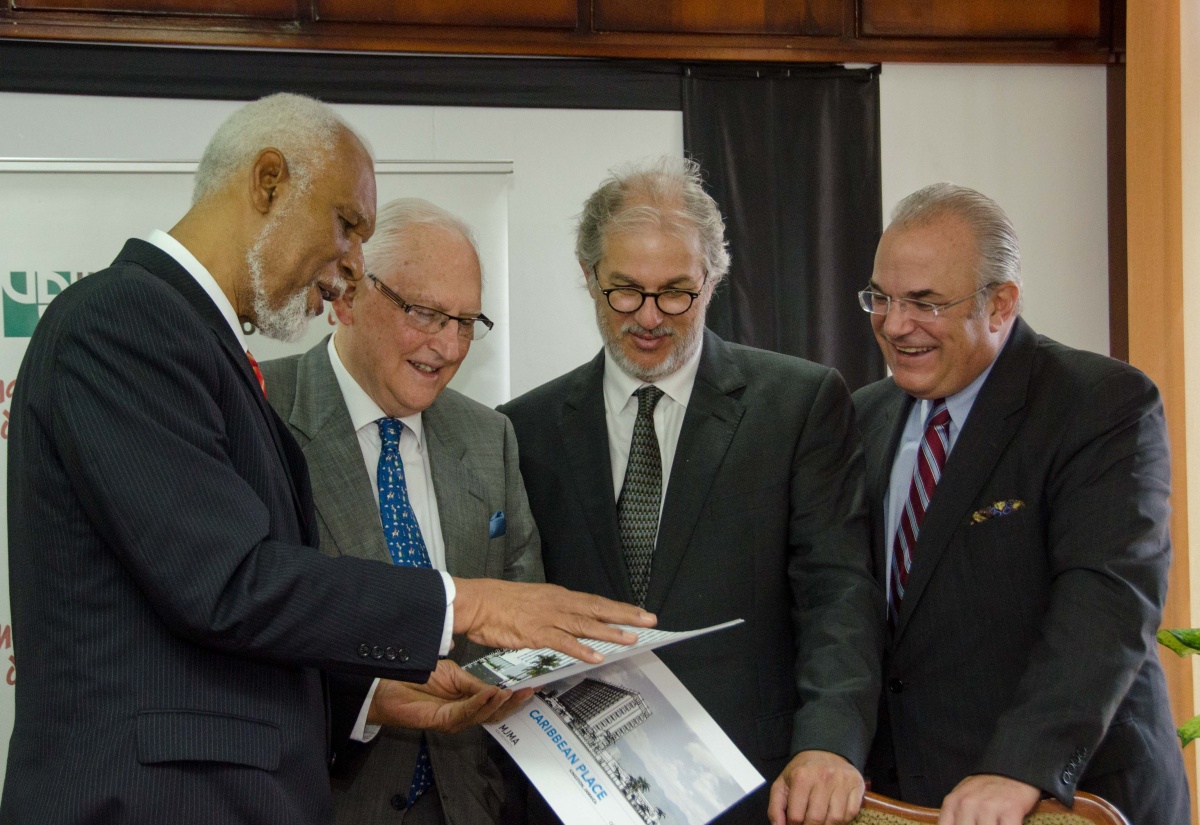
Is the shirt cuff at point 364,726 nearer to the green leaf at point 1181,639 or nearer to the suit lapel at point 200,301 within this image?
the suit lapel at point 200,301

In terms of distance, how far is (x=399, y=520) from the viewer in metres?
2.23

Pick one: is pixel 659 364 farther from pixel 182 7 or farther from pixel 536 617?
pixel 182 7

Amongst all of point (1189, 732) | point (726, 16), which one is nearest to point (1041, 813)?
point (1189, 732)

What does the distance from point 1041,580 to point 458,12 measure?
9.89ft

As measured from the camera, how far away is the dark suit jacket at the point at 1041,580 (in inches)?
79.1

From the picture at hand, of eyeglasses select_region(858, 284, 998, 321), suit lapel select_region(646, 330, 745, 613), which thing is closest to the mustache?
suit lapel select_region(646, 330, 745, 613)

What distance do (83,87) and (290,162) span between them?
2.75 meters

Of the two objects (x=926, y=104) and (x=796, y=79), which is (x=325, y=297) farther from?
(x=926, y=104)

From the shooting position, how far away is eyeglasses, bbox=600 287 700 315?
2.40 m

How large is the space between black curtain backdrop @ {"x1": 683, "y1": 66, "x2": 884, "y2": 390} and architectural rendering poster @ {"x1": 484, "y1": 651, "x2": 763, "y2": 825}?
2647 mm

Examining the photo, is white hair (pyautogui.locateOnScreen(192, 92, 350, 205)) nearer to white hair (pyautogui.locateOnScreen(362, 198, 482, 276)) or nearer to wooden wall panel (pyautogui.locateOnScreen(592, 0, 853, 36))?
white hair (pyautogui.locateOnScreen(362, 198, 482, 276))

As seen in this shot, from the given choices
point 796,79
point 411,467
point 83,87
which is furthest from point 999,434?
point 83,87

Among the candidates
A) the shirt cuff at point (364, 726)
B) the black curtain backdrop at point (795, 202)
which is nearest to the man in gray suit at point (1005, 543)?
the shirt cuff at point (364, 726)

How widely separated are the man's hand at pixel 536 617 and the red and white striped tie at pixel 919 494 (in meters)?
0.89
